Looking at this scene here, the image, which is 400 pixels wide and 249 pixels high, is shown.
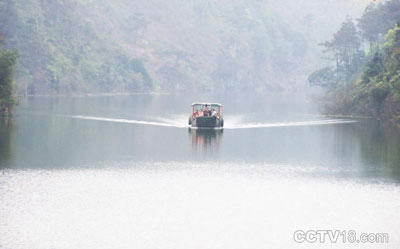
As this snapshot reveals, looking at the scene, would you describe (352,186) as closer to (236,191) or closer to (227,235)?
(236,191)

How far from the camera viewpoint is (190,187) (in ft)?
190

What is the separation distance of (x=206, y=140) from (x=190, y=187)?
124 ft

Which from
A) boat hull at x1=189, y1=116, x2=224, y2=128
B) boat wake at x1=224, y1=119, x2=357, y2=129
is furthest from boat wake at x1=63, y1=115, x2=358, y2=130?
boat hull at x1=189, y1=116, x2=224, y2=128

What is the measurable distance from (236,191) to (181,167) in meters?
13.8

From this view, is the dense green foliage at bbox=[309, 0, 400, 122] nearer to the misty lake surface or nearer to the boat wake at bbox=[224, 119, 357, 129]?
the boat wake at bbox=[224, 119, 357, 129]

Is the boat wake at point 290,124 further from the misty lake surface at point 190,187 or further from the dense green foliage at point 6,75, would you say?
the dense green foliage at point 6,75

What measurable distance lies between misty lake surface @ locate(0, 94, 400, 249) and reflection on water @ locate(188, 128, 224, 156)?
0.81ft

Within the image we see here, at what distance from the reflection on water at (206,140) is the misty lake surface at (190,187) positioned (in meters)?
0.25

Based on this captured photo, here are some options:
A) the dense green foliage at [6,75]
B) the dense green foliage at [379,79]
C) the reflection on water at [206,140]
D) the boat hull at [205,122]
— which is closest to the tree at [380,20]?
the dense green foliage at [379,79]

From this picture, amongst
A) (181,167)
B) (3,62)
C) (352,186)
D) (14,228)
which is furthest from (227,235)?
(3,62)

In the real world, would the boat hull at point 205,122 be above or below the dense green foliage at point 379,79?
below

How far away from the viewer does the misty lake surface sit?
43.7 meters

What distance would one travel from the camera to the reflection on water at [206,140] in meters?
84.2

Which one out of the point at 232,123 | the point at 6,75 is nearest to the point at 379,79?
the point at 232,123
